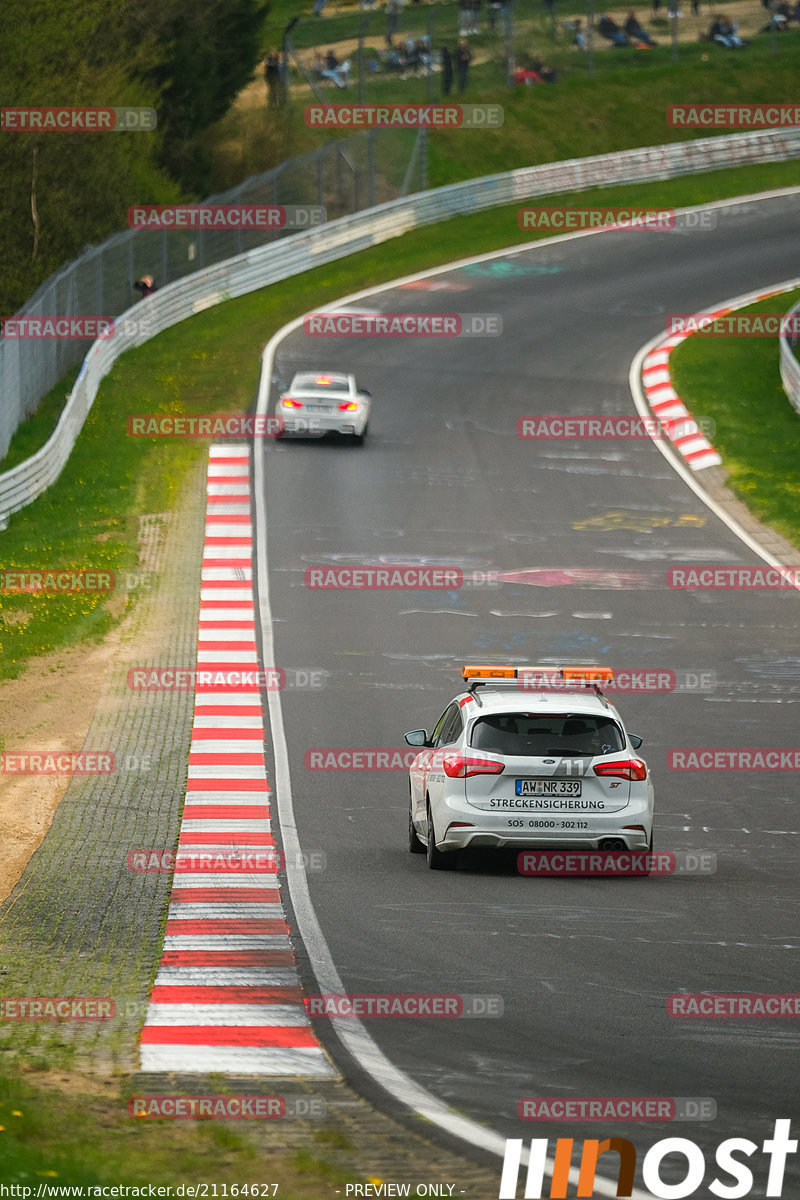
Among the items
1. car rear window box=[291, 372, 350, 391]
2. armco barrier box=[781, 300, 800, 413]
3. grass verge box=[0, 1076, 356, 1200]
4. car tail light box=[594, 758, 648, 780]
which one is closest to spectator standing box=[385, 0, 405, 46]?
armco barrier box=[781, 300, 800, 413]

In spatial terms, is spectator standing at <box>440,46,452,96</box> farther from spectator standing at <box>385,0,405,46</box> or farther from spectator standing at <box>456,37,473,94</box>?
spectator standing at <box>385,0,405,46</box>

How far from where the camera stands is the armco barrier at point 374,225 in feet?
118

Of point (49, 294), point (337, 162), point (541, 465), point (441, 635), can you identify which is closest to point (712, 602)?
point (441, 635)

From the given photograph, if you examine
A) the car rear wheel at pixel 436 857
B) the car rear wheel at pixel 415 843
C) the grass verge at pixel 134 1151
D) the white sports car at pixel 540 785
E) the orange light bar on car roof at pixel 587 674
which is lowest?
the car rear wheel at pixel 415 843

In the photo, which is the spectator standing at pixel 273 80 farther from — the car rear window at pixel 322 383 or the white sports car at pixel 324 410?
the white sports car at pixel 324 410

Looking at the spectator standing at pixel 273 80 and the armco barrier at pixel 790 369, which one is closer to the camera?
the armco barrier at pixel 790 369

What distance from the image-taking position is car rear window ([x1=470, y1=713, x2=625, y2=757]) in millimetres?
12945

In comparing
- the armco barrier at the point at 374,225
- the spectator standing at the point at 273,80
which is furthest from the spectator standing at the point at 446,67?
the spectator standing at the point at 273,80

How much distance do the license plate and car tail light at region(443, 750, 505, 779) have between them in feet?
0.67

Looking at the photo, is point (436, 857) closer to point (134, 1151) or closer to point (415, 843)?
point (415, 843)

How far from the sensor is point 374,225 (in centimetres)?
5147

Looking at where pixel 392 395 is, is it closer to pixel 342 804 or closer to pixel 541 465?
pixel 541 465

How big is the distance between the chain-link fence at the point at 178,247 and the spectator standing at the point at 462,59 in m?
4.49

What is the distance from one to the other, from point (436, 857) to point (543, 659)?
840 centimetres
